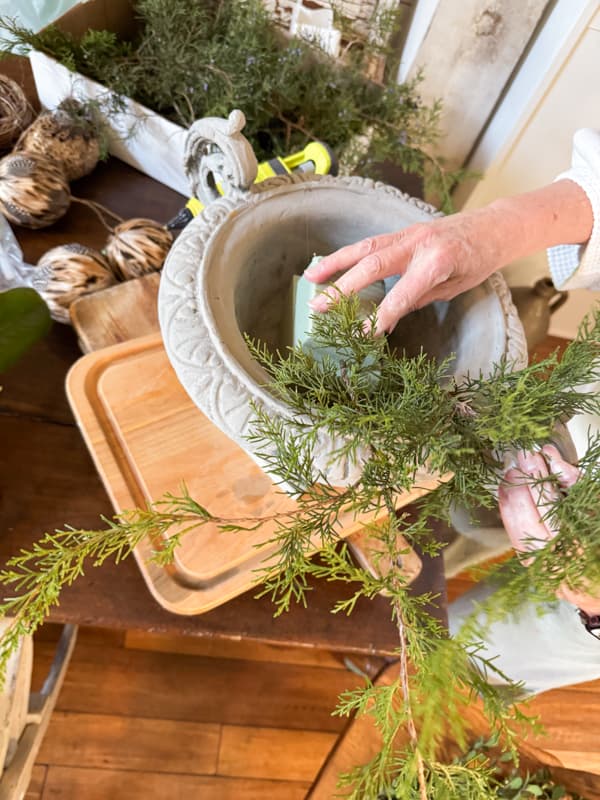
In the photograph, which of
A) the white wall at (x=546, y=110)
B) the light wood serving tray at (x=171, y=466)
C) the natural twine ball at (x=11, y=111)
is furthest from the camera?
the white wall at (x=546, y=110)

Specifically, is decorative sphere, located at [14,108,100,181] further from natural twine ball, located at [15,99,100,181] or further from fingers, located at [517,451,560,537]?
A: fingers, located at [517,451,560,537]

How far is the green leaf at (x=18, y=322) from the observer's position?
1.81 ft

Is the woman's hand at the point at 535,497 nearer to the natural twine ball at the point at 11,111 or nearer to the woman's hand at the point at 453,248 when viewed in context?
the woman's hand at the point at 453,248

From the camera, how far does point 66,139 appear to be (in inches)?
29.6

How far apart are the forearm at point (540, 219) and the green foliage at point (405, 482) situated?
0.12 metres

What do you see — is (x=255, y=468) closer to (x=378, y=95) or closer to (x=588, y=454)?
(x=588, y=454)

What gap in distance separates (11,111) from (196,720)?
109cm

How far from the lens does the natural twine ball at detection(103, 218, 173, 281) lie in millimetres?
699

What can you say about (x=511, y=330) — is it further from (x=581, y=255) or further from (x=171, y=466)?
(x=171, y=466)

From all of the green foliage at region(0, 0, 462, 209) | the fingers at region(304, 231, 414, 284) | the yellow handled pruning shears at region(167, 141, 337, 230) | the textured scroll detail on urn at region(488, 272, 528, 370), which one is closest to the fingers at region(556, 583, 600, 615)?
the textured scroll detail on urn at region(488, 272, 528, 370)

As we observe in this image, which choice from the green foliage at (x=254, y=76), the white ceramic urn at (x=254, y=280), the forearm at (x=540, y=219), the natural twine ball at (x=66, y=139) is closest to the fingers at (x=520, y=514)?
the white ceramic urn at (x=254, y=280)

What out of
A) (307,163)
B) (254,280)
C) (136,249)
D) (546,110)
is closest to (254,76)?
(307,163)

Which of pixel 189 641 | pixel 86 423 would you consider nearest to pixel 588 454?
pixel 86 423

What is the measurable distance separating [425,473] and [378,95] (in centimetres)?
72
